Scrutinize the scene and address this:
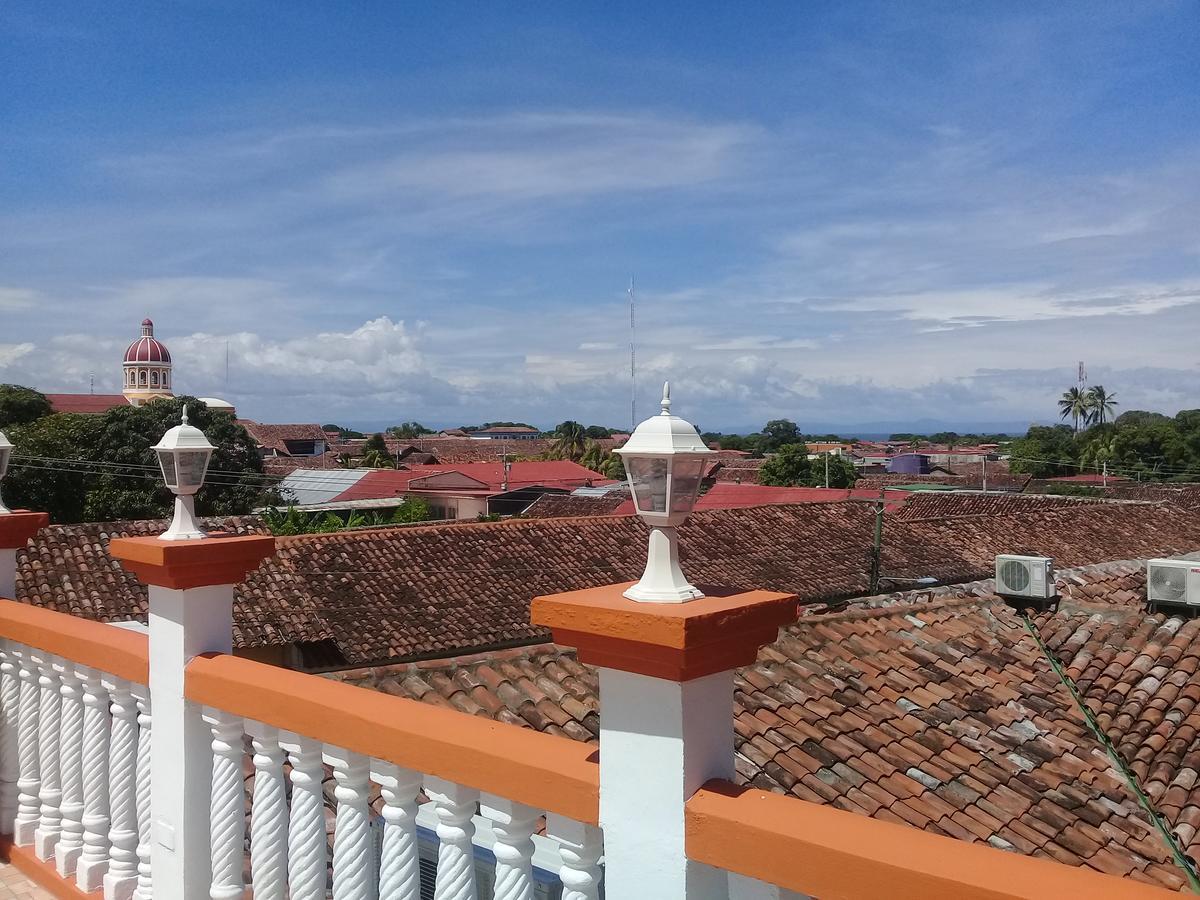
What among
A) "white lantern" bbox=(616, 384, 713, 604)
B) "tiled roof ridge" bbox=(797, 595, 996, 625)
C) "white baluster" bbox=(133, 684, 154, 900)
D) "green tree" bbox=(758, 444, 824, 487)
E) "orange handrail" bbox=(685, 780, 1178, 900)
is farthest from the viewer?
"green tree" bbox=(758, 444, 824, 487)

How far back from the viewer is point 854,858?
1.60 metres

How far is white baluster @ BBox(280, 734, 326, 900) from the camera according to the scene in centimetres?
251

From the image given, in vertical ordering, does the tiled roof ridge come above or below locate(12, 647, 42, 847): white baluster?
below

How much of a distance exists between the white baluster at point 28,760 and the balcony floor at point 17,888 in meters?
0.11

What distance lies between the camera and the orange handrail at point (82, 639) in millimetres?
3137

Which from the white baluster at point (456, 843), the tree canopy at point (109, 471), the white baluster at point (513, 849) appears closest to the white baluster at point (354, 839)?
the white baluster at point (456, 843)

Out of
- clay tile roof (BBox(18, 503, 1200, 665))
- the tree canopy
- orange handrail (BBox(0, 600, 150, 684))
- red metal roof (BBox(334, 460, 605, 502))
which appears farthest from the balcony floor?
red metal roof (BBox(334, 460, 605, 502))

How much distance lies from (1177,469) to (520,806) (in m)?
60.9

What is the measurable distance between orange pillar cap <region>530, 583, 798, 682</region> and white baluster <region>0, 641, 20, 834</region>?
3.14m

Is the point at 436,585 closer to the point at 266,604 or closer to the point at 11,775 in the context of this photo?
the point at 266,604

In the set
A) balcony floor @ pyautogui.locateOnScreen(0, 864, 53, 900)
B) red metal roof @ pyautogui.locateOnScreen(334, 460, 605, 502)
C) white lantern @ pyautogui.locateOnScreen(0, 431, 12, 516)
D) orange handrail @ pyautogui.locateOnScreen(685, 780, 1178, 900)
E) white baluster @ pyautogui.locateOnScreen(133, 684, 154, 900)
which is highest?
white lantern @ pyautogui.locateOnScreen(0, 431, 12, 516)

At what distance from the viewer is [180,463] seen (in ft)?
10.5

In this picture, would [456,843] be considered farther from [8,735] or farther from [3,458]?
[3,458]

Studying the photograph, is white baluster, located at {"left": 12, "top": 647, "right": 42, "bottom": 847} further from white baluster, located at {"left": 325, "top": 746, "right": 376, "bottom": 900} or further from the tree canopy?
the tree canopy
